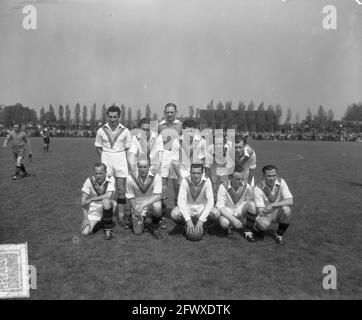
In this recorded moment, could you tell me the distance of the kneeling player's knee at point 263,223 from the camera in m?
5.29

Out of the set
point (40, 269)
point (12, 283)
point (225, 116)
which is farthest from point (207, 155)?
point (225, 116)

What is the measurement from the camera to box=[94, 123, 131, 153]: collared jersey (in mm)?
6016

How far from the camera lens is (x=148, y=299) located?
3.50 m

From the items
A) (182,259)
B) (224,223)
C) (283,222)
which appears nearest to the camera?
(182,259)

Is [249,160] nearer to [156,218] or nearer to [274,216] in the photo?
[274,216]

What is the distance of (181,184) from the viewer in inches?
219

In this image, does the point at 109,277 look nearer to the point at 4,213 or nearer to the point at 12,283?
the point at 12,283

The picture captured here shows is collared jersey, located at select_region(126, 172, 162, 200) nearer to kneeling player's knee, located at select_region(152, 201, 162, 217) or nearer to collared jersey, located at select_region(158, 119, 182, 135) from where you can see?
kneeling player's knee, located at select_region(152, 201, 162, 217)

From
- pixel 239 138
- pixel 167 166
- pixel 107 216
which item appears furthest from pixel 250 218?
pixel 107 216

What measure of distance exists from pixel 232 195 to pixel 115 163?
7.34 feet

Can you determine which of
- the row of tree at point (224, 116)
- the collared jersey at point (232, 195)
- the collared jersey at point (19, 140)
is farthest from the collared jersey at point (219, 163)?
the row of tree at point (224, 116)

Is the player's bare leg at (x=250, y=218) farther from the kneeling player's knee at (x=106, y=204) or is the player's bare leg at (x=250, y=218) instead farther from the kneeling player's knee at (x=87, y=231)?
the kneeling player's knee at (x=87, y=231)

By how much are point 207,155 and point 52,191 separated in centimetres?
508

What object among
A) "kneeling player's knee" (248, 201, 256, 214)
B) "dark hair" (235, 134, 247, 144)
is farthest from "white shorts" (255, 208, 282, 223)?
"dark hair" (235, 134, 247, 144)
